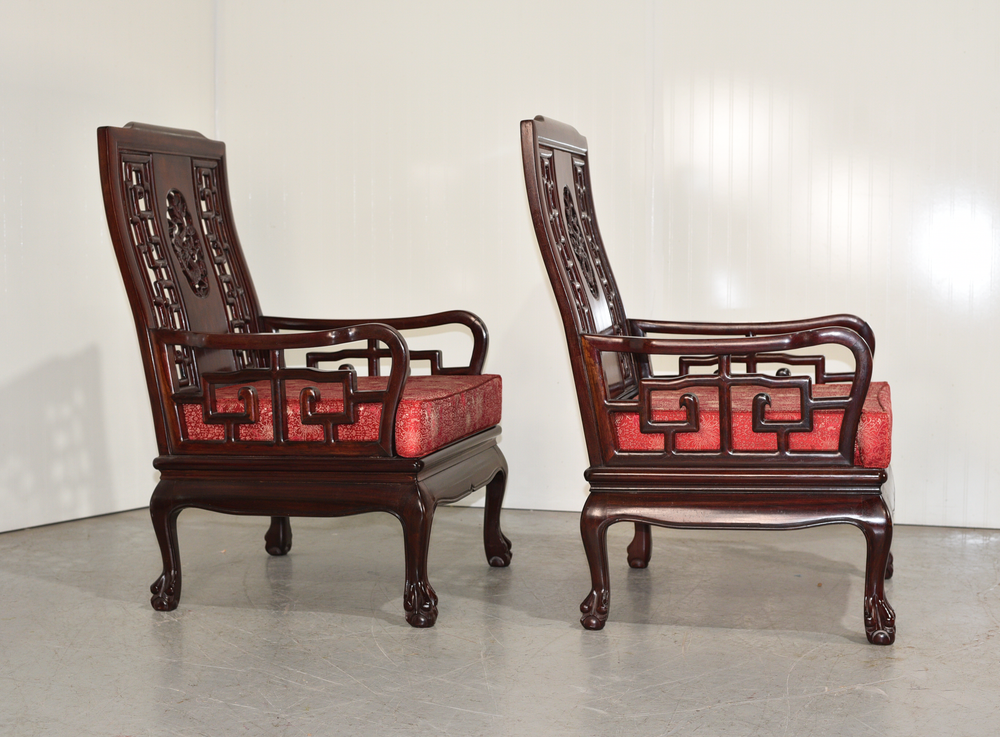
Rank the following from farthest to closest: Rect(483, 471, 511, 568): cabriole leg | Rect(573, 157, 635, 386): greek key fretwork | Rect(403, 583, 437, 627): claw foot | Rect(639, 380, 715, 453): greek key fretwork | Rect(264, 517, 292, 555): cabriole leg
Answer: Rect(264, 517, 292, 555): cabriole leg, Rect(483, 471, 511, 568): cabriole leg, Rect(573, 157, 635, 386): greek key fretwork, Rect(403, 583, 437, 627): claw foot, Rect(639, 380, 715, 453): greek key fretwork

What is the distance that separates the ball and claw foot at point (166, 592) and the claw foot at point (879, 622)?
5.28 feet

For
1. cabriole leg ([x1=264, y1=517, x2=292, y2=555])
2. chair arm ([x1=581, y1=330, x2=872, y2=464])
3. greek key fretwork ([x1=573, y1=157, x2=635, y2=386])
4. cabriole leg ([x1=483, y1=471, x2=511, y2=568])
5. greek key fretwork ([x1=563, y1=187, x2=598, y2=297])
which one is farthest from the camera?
cabriole leg ([x1=264, y1=517, x2=292, y2=555])

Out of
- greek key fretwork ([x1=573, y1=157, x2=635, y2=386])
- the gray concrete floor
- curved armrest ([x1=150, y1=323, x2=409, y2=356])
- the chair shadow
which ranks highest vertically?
greek key fretwork ([x1=573, y1=157, x2=635, y2=386])

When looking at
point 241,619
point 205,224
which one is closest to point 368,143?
point 205,224

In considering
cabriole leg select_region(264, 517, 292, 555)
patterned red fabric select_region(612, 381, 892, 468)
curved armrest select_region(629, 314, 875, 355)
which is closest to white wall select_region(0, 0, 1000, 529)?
curved armrest select_region(629, 314, 875, 355)

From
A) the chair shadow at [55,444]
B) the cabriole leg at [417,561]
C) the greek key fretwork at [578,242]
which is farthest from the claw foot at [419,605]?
the chair shadow at [55,444]

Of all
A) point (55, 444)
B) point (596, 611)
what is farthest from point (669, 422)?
point (55, 444)

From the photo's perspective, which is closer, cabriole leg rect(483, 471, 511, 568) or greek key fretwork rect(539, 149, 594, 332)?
greek key fretwork rect(539, 149, 594, 332)

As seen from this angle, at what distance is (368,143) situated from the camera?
387cm

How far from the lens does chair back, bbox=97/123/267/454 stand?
2453 millimetres

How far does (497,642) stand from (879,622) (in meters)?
0.82

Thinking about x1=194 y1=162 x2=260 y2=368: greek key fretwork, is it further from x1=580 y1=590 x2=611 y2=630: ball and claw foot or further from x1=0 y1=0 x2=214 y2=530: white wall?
x1=580 y1=590 x2=611 y2=630: ball and claw foot

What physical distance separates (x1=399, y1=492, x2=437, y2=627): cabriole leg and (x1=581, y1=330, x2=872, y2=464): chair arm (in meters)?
0.44

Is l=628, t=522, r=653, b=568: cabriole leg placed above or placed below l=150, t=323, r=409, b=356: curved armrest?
below
